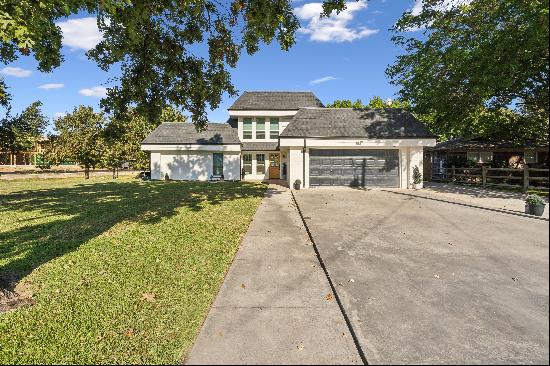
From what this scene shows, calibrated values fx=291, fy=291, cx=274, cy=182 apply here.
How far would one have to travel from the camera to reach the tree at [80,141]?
31422 mm

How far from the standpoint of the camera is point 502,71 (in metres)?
13.6

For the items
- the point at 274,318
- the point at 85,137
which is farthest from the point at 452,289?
the point at 85,137

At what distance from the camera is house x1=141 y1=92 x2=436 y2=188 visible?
2058cm

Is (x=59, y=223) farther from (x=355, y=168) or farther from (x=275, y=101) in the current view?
(x=275, y=101)

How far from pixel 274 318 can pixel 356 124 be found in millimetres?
19775

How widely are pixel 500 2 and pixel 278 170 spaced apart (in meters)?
20.2

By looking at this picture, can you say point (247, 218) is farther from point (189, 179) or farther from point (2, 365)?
point (189, 179)

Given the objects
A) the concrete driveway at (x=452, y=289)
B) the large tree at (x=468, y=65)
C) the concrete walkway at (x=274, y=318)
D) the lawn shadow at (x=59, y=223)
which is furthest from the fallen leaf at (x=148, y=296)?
the large tree at (x=468, y=65)

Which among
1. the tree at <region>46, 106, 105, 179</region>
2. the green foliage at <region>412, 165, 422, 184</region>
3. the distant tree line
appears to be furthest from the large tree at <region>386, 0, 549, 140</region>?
the tree at <region>46, 106, 105, 179</region>

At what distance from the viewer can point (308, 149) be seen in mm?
21016

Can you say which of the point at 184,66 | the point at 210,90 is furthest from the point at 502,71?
the point at 184,66

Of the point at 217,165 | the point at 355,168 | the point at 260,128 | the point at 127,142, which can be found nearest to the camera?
the point at 355,168

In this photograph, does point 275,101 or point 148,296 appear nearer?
point 148,296

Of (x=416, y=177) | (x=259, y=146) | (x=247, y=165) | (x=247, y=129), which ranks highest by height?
(x=247, y=129)
